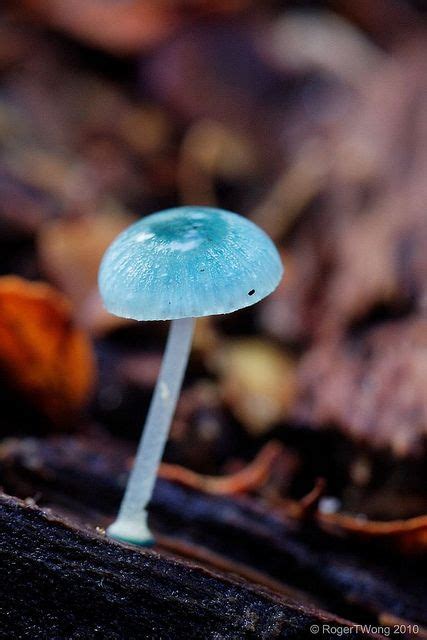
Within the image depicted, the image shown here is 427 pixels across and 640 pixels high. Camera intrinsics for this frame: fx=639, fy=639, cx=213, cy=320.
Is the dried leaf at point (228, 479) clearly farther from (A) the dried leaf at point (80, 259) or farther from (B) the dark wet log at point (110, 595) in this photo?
(A) the dried leaf at point (80, 259)

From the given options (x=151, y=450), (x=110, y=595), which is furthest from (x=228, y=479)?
(x=110, y=595)

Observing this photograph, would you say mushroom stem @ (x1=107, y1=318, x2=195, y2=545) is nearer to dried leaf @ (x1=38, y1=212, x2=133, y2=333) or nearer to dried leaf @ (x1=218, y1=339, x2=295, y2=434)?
dried leaf @ (x1=218, y1=339, x2=295, y2=434)

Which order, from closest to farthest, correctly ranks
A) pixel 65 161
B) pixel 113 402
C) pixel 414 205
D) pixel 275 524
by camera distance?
pixel 275 524 → pixel 113 402 → pixel 414 205 → pixel 65 161

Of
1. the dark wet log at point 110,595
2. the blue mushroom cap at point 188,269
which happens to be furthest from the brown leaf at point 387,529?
the blue mushroom cap at point 188,269

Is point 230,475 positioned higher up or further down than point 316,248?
further down

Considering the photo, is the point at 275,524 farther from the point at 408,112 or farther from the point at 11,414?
the point at 408,112

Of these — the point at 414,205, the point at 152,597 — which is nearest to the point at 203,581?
the point at 152,597
